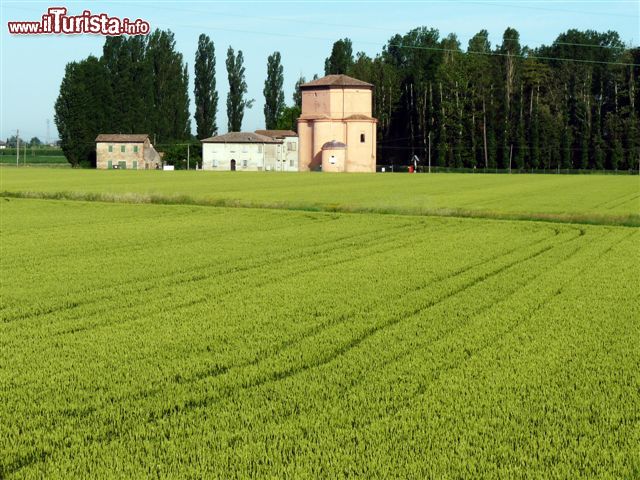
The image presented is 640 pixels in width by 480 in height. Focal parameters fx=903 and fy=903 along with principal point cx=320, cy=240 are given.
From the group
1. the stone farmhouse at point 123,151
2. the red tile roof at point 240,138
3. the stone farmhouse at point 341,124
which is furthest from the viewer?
the red tile roof at point 240,138

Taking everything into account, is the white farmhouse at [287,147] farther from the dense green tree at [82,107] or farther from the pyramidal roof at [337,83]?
the dense green tree at [82,107]

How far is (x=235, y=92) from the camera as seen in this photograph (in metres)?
121

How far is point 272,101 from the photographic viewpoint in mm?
127500

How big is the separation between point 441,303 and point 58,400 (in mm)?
6104

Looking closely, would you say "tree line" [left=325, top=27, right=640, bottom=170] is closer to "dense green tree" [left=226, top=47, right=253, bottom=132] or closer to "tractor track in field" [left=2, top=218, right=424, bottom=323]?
"dense green tree" [left=226, top=47, right=253, bottom=132]

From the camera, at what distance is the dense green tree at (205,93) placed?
118688mm

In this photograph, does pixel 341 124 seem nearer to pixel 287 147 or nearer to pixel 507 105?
pixel 287 147

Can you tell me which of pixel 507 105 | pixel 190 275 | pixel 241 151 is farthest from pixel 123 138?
pixel 190 275

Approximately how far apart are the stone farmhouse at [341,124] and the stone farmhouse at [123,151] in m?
20.3

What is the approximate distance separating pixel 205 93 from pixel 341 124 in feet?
69.9

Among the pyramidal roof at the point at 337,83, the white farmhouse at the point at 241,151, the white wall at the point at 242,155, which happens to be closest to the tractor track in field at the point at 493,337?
the pyramidal roof at the point at 337,83

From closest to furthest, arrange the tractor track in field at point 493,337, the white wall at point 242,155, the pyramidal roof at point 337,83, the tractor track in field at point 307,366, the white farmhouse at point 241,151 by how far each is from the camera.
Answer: the tractor track in field at point 307,366 < the tractor track in field at point 493,337 < the pyramidal roof at point 337,83 < the white farmhouse at point 241,151 < the white wall at point 242,155

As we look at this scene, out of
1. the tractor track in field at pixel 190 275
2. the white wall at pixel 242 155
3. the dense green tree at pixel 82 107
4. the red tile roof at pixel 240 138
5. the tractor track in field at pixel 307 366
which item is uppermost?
the dense green tree at pixel 82 107

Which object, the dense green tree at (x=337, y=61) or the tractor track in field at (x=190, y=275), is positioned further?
the dense green tree at (x=337, y=61)
